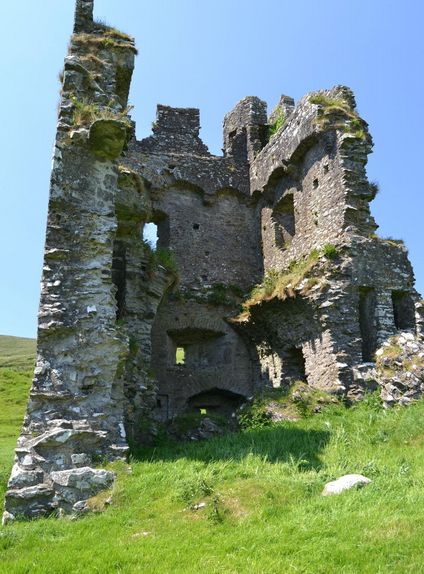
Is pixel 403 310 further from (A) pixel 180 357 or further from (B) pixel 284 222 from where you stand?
(A) pixel 180 357

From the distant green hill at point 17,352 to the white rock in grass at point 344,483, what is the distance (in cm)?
2433

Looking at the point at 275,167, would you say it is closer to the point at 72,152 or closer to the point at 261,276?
the point at 261,276

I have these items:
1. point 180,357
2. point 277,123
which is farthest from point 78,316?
point 180,357

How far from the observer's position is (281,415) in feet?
35.3

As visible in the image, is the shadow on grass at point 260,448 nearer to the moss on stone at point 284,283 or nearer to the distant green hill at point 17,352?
the moss on stone at point 284,283

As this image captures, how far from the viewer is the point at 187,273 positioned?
1645 centimetres

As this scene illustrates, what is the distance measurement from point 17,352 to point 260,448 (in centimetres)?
3484

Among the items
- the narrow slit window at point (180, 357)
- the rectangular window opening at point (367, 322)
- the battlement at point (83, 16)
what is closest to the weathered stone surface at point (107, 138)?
the battlement at point (83, 16)

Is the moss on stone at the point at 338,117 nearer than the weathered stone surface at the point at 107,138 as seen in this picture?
No

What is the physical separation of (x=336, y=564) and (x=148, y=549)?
5.12ft

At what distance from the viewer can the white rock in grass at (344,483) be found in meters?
5.84

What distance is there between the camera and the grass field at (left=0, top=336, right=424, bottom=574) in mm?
4406

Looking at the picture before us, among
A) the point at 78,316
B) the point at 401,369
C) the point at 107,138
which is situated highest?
the point at 107,138

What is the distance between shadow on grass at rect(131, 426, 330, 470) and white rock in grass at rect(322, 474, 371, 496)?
2.88ft
